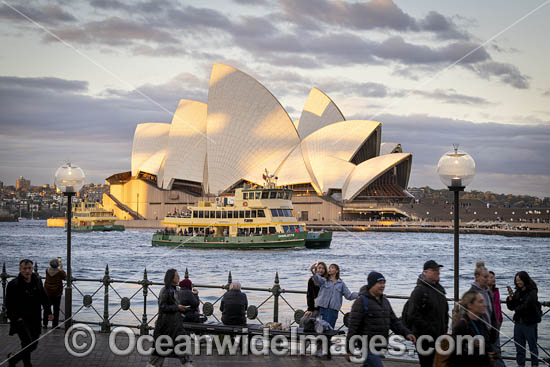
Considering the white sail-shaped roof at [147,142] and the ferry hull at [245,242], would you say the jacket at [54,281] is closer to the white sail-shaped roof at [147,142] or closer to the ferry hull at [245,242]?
the ferry hull at [245,242]

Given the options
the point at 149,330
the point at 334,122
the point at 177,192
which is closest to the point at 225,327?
the point at 149,330

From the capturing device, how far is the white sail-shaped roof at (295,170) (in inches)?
2714

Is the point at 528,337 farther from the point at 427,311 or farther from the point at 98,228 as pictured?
the point at 98,228

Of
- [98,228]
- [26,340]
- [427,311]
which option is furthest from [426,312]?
[98,228]

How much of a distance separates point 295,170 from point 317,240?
2932 cm

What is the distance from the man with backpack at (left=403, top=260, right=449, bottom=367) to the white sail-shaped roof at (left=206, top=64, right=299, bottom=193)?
6164 centimetres

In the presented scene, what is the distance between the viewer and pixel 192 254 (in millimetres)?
36656

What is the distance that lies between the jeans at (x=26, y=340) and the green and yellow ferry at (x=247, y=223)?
1146 inches

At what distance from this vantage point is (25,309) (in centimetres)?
704

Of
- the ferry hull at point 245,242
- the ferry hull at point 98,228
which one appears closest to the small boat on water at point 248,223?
the ferry hull at point 245,242

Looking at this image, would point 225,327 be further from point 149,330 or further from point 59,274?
point 59,274

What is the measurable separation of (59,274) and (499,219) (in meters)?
74.3

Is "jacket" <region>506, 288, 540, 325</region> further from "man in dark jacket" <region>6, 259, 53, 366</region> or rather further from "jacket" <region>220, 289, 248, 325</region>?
"man in dark jacket" <region>6, 259, 53, 366</region>

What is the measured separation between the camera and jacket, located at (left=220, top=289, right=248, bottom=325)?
26.9 feet
